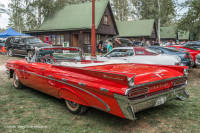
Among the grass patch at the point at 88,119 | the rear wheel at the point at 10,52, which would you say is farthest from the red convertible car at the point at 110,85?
the rear wheel at the point at 10,52

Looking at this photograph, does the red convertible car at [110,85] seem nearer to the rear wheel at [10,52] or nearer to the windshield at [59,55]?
the windshield at [59,55]

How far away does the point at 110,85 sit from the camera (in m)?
3.08

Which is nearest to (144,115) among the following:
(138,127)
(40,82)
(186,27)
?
(138,127)

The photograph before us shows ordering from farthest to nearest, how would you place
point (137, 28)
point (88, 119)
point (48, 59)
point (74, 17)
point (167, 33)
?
1. point (167, 33)
2. point (137, 28)
3. point (74, 17)
4. point (48, 59)
5. point (88, 119)

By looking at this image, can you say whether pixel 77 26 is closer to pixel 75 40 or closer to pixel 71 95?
pixel 75 40

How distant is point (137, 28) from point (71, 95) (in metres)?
31.4

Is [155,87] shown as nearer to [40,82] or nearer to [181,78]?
[181,78]

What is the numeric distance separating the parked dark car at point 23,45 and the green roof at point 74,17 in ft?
24.2

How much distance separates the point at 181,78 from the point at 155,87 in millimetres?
895

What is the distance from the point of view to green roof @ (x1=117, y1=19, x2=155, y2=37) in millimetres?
32125

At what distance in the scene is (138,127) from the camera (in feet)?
11.0

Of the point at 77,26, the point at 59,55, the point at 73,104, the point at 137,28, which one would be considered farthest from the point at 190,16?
the point at 137,28

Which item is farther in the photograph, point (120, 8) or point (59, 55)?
point (120, 8)

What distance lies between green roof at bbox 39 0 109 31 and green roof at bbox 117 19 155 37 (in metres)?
10.8
